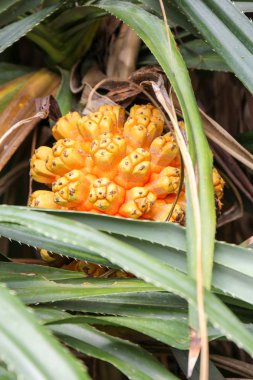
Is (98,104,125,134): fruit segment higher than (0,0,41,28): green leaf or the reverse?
the reverse

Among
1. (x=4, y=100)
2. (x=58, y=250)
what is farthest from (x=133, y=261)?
(x=4, y=100)

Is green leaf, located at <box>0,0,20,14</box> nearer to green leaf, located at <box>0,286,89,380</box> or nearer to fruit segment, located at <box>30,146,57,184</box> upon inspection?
fruit segment, located at <box>30,146,57,184</box>

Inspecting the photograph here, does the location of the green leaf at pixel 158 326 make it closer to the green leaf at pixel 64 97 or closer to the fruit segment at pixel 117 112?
the fruit segment at pixel 117 112

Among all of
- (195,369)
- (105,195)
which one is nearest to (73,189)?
(105,195)

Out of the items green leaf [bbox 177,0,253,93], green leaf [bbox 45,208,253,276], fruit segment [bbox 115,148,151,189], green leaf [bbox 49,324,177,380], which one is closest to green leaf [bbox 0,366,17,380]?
green leaf [bbox 49,324,177,380]

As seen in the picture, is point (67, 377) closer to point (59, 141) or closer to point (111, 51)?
point (59, 141)

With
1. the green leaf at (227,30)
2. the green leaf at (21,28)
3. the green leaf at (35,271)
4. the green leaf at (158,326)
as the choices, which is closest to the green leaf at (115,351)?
the green leaf at (158,326)

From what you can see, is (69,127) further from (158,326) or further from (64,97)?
(158,326)
